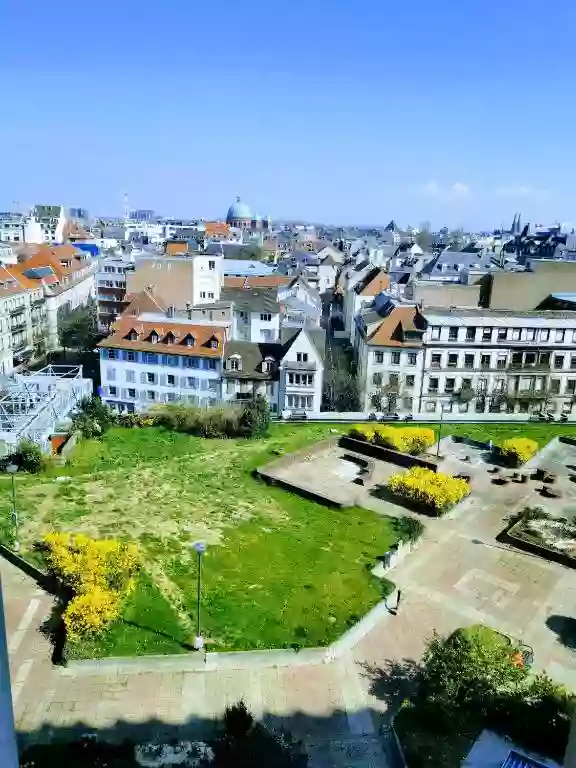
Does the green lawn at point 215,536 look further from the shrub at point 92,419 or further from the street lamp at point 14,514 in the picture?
the shrub at point 92,419

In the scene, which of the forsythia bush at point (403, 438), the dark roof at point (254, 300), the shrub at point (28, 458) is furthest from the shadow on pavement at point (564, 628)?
the dark roof at point (254, 300)

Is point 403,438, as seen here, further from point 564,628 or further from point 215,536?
point 564,628

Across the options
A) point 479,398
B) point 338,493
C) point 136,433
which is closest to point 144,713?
point 338,493

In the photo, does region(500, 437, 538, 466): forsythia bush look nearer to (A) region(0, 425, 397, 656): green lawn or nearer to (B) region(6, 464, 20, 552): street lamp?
(A) region(0, 425, 397, 656): green lawn

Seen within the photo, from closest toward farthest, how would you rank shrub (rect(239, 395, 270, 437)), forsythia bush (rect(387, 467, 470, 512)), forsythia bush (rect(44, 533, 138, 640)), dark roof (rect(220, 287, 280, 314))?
forsythia bush (rect(44, 533, 138, 640)) < forsythia bush (rect(387, 467, 470, 512)) < shrub (rect(239, 395, 270, 437)) < dark roof (rect(220, 287, 280, 314))

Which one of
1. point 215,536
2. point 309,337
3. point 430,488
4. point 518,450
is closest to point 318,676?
point 215,536

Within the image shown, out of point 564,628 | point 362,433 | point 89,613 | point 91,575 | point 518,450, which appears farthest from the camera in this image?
point 362,433

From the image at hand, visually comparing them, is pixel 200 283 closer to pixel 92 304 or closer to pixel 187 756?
pixel 92 304

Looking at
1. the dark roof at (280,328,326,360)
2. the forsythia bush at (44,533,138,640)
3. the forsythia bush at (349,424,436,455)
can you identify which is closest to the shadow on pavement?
the forsythia bush at (44,533,138,640)
